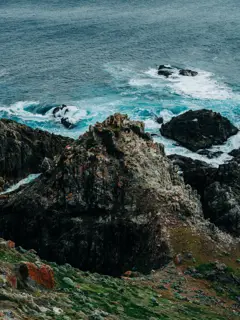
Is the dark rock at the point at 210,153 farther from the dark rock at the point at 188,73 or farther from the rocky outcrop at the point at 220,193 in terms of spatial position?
the dark rock at the point at 188,73

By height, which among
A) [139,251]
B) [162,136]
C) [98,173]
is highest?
[98,173]

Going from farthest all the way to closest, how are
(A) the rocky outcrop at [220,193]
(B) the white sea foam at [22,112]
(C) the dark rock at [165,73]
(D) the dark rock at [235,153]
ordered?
(C) the dark rock at [165,73] < (B) the white sea foam at [22,112] < (D) the dark rock at [235,153] < (A) the rocky outcrop at [220,193]

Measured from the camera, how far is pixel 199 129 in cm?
7394

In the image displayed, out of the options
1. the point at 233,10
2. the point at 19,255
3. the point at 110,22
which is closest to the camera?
the point at 19,255

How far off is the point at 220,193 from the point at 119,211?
10382 millimetres

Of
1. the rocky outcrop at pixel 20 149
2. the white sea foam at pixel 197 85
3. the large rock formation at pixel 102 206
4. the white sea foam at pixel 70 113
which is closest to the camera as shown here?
the large rock formation at pixel 102 206

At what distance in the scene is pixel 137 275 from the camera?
28.3 m

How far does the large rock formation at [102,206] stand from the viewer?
3372 centimetres

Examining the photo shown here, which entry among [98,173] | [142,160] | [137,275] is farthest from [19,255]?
[142,160]

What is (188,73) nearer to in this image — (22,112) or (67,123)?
(67,123)

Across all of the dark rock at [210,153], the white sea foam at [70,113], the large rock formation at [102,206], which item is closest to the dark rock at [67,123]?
the white sea foam at [70,113]

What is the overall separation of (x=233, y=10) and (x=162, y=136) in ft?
343

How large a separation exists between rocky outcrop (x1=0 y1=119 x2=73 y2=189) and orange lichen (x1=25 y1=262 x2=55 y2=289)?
35284 mm

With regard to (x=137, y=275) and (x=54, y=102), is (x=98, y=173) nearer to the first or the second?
(x=137, y=275)
